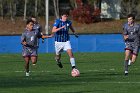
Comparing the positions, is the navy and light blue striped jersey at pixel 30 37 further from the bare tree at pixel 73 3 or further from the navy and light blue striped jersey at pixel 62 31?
the bare tree at pixel 73 3

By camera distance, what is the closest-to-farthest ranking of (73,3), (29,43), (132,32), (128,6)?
(132,32) < (29,43) < (128,6) < (73,3)

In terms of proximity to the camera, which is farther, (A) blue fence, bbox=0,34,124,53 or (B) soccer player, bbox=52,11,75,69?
(A) blue fence, bbox=0,34,124,53

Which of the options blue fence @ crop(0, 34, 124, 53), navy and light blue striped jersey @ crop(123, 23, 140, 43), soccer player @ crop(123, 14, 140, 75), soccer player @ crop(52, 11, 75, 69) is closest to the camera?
soccer player @ crop(123, 14, 140, 75)

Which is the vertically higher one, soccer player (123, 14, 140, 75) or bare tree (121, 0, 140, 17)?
soccer player (123, 14, 140, 75)

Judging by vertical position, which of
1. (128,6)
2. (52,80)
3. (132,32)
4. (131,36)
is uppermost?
(132,32)

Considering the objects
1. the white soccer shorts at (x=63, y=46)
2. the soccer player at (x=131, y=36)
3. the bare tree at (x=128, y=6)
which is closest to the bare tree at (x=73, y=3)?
the bare tree at (x=128, y=6)

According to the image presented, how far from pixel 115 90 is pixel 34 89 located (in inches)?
80.9

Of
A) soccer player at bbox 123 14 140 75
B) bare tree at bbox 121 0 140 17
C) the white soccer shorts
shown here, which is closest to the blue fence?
the white soccer shorts

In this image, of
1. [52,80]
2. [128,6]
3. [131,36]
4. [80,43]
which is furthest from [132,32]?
[128,6]

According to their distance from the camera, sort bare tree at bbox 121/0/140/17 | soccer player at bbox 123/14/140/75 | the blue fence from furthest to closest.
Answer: bare tree at bbox 121/0/140/17, the blue fence, soccer player at bbox 123/14/140/75

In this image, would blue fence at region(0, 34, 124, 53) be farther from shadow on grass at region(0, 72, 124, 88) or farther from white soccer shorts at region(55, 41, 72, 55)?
shadow on grass at region(0, 72, 124, 88)

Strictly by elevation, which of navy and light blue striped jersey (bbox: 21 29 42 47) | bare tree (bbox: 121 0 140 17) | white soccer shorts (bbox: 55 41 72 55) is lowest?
bare tree (bbox: 121 0 140 17)

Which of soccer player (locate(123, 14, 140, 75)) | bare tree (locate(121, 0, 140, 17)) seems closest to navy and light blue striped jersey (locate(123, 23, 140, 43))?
soccer player (locate(123, 14, 140, 75))

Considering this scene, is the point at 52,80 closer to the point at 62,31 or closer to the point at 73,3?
the point at 62,31
